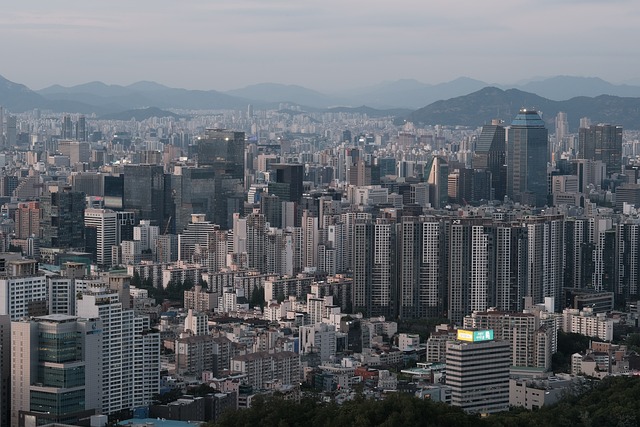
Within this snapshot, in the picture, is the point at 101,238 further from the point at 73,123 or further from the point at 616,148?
the point at 73,123

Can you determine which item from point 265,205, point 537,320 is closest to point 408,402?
point 537,320

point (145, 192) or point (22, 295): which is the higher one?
point (145, 192)

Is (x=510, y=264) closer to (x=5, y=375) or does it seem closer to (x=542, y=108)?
(x=5, y=375)

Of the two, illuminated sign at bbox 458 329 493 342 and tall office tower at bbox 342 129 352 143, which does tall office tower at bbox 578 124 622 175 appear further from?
illuminated sign at bbox 458 329 493 342

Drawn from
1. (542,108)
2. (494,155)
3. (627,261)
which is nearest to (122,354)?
(627,261)

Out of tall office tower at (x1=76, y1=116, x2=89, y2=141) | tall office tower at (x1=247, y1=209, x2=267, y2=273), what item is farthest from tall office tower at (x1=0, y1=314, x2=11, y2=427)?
tall office tower at (x1=76, y1=116, x2=89, y2=141)

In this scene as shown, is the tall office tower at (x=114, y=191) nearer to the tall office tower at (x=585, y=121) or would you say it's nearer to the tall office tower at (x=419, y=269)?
the tall office tower at (x=419, y=269)

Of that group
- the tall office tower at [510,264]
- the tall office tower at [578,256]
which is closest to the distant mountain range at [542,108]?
the tall office tower at [578,256]
